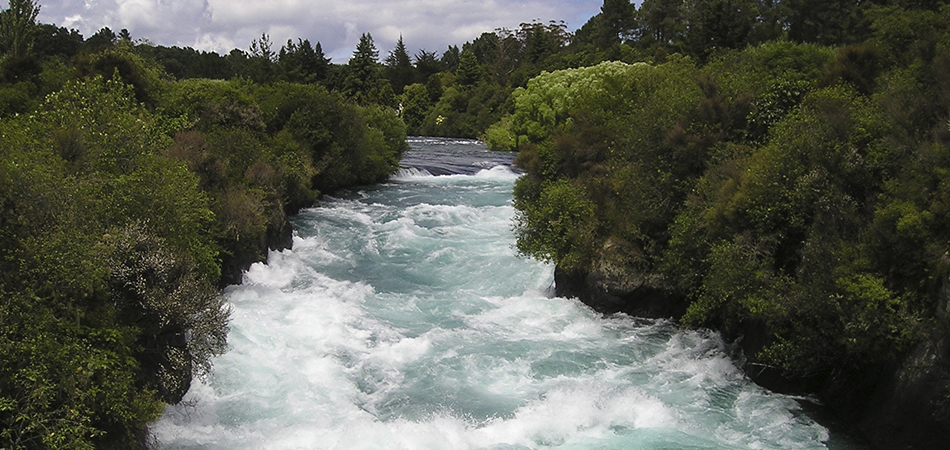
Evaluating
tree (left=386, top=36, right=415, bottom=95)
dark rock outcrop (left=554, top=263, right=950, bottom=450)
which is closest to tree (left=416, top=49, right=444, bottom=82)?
tree (left=386, top=36, right=415, bottom=95)

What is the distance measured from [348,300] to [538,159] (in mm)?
7917

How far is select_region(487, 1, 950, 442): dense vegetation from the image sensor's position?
10.7 m

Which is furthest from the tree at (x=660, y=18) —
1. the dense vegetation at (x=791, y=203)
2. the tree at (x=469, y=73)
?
the dense vegetation at (x=791, y=203)

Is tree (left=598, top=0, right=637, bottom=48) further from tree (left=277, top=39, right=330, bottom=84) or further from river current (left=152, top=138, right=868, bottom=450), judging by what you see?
river current (left=152, top=138, right=868, bottom=450)

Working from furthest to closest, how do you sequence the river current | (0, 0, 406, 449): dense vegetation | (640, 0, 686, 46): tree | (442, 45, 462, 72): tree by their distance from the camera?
(442, 45, 462, 72): tree → (640, 0, 686, 46): tree → the river current → (0, 0, 406, 449): dense vegetation

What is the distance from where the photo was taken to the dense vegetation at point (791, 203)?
10.7 meters

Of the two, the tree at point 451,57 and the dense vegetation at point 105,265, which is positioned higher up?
the tree at point 451,57

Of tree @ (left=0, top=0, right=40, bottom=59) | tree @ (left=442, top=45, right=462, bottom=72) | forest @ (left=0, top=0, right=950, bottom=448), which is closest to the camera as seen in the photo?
forest @ (left=0, top=0, right=950, bottom=448)

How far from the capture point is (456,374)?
13898 mm

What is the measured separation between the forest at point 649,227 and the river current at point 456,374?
33.6 inches

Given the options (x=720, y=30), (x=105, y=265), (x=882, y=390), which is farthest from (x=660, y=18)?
(x=105, y=265)

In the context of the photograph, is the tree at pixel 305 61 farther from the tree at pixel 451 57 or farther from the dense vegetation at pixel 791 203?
the dense vegetation at pixel 791 203

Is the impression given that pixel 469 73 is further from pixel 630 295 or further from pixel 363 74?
pixel 630 295

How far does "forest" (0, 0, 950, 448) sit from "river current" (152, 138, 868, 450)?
85 cm
